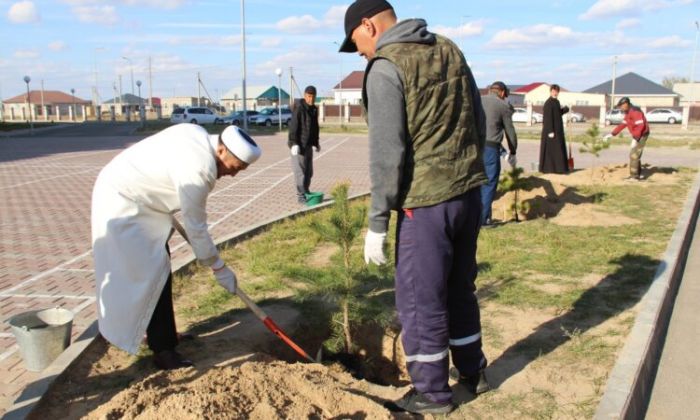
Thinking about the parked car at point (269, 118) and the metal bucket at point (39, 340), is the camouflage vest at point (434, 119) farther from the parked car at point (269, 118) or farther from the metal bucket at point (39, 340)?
the parked car at point (269, 118)

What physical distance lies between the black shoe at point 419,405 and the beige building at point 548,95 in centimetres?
7362

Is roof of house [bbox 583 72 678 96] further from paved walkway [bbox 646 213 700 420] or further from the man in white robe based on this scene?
the man in white robe

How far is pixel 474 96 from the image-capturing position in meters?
3.09

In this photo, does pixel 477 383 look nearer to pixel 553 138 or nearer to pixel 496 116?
pixel 496 116

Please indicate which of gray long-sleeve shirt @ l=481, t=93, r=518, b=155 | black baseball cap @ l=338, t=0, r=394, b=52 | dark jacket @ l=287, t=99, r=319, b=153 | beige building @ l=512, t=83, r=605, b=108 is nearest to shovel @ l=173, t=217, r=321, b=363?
black baseball cap @ l=338, t=0, r=394, b=52

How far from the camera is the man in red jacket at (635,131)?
40.1ft

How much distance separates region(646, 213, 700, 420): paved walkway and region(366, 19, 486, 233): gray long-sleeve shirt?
212cm

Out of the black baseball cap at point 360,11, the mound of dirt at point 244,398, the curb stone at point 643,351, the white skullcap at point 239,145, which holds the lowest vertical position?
the curb stone at point 643,351

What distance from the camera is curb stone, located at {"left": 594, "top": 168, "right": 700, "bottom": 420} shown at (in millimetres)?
3229

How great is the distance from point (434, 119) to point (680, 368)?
2.68 metres

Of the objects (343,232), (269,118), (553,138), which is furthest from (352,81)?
(343,232)

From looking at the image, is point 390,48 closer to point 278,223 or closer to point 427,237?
point 427,237

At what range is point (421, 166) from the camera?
289cm

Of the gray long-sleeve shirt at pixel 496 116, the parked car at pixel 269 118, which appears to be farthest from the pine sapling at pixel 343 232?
the parked car at pixel 269 118
